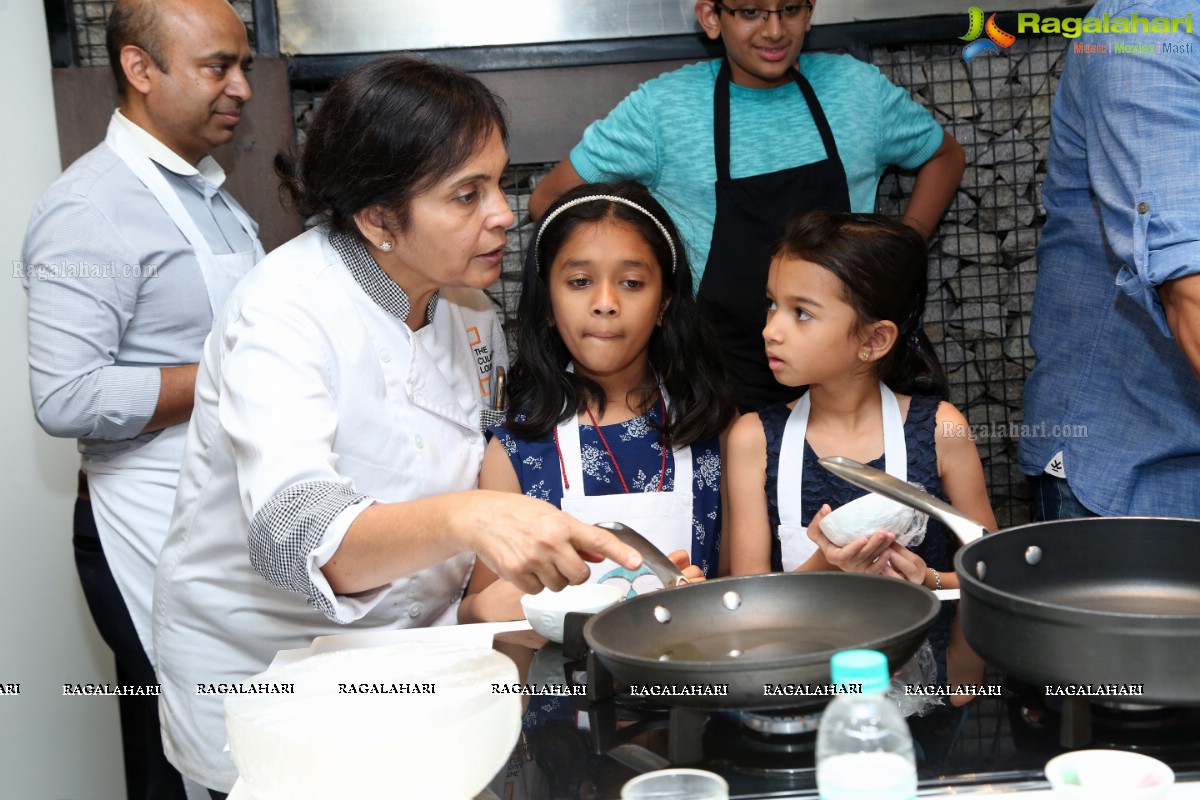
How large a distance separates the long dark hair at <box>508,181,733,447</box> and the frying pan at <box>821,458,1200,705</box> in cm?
71

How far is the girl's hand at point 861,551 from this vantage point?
4.62ft

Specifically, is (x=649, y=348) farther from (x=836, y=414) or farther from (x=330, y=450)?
(x=330, y=450)

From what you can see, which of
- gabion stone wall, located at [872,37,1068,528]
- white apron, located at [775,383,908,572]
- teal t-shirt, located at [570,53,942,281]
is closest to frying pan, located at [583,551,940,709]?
white apron, located at [775,383,908,572]

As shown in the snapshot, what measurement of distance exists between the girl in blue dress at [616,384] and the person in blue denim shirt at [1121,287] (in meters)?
0.55

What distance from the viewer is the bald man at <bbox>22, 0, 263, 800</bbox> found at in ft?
6.49

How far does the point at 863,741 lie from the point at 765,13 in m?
1.71

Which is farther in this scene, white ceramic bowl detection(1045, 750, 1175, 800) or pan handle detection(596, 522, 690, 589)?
pan handle detection(596, 522, 690, 589)

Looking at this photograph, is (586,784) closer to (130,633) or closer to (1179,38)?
(1179,38)

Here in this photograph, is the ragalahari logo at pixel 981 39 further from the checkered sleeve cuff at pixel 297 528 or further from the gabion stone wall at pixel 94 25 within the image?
the checkered sleeve cuff at pixel 297 528

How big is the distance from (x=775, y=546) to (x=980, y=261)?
1.11 meters

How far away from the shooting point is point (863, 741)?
82 cm

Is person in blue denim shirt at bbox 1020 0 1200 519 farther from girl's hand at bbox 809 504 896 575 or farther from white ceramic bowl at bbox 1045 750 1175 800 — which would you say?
white ceramic bowl at bbox 1045 750 1175 800

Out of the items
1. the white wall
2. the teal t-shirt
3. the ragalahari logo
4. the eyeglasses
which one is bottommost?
the white wall

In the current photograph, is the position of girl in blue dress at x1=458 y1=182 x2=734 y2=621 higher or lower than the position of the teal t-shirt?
lower
